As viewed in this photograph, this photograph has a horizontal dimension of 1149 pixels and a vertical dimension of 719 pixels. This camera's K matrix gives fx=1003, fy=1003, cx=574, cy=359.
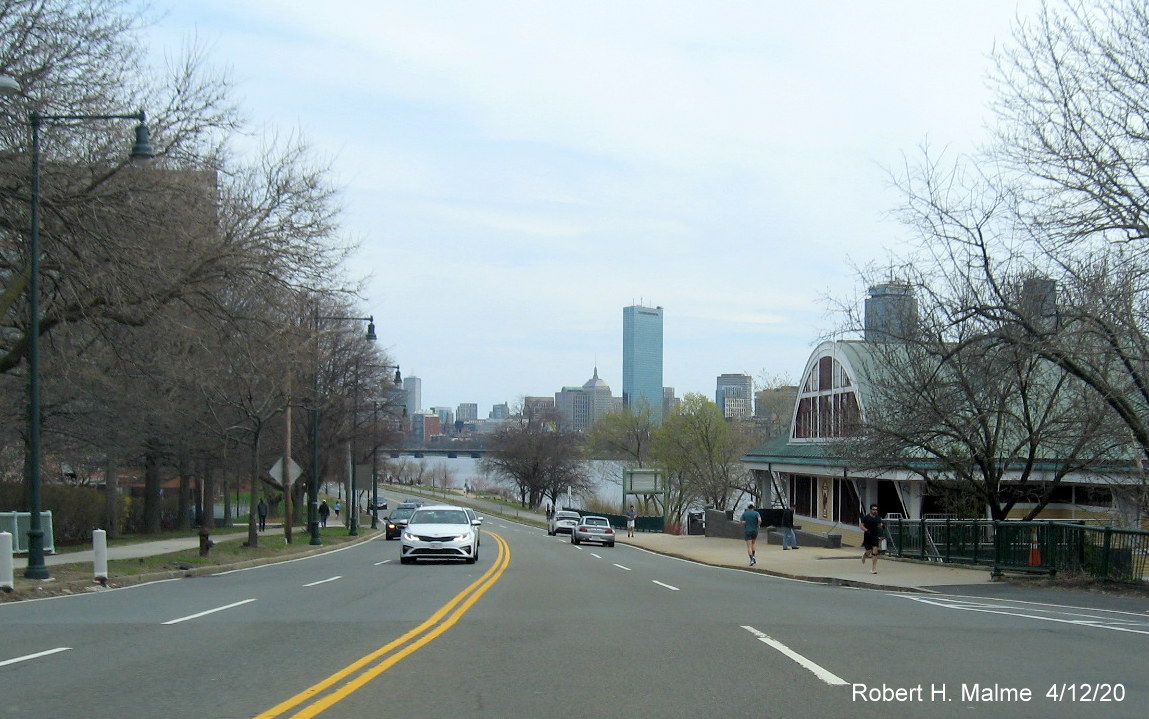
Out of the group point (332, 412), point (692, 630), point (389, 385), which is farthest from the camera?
point (389, 385)

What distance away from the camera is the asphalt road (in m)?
7.53

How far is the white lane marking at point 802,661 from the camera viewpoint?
8399 mm

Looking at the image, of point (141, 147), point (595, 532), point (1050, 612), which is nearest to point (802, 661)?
point (1050, 612)

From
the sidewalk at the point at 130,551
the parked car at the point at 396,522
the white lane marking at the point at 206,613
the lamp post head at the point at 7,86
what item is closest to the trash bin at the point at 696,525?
the parked car at the point at 396,522

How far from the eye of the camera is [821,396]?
52.1 m

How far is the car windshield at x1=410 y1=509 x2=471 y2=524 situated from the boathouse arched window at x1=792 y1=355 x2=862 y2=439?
902 inches

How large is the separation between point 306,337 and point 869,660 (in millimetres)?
17680

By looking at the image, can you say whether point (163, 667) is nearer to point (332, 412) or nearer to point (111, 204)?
point (111, 204)

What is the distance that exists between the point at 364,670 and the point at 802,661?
13.2 feet

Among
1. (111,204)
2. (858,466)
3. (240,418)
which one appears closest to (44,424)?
(240,418)

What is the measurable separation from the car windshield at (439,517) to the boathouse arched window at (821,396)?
22906 mm

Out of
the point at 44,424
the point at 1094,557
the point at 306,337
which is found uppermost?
the point at 306,337

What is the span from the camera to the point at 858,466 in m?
29.1

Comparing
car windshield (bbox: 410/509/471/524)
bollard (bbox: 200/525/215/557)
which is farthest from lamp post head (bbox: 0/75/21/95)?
car windshield (bbox: 410/509/471/524)
